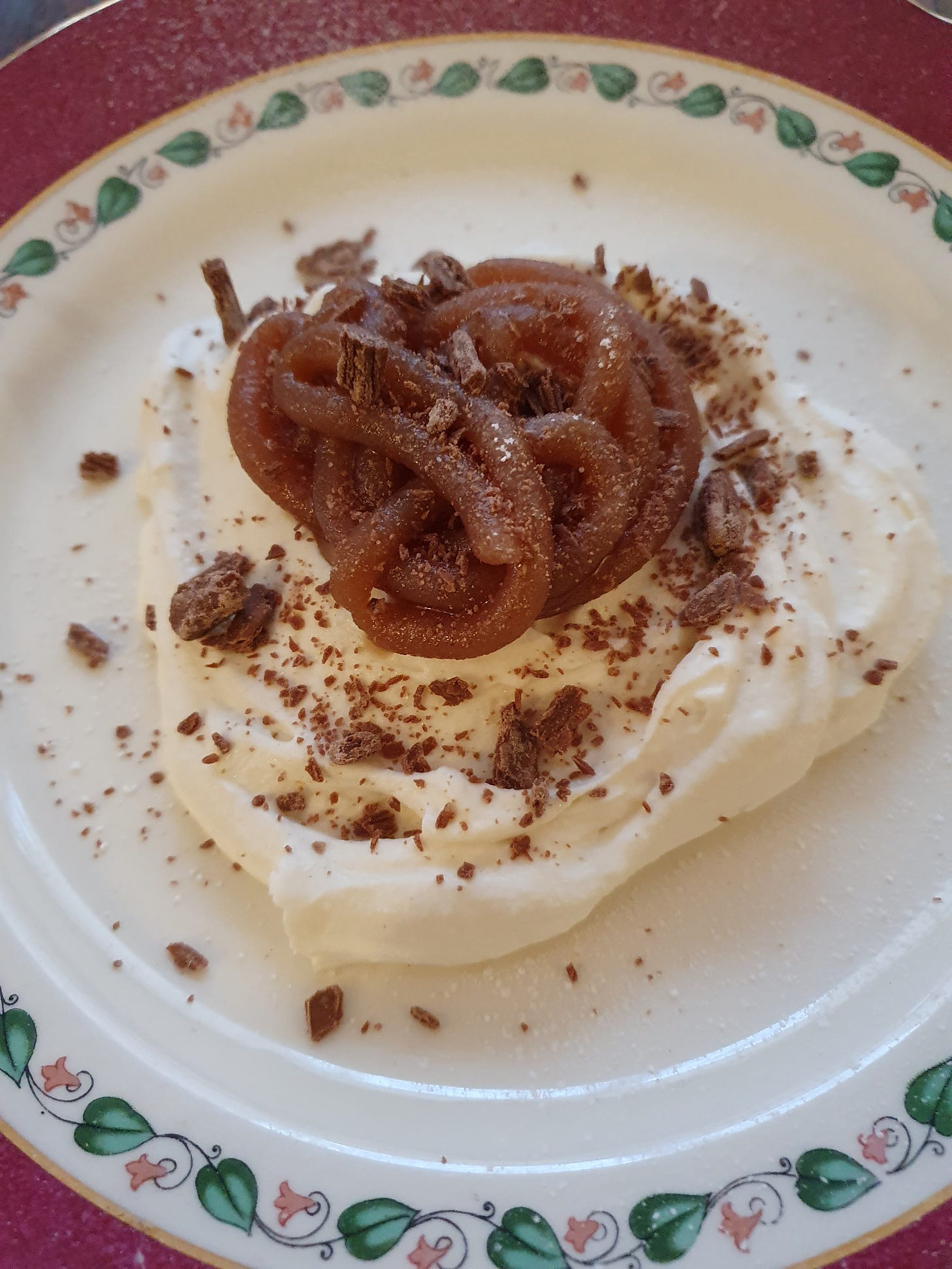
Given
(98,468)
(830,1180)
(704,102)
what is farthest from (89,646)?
(704,102)

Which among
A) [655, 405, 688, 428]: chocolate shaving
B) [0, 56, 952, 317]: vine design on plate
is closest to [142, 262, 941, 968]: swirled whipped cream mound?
[655, 405, 688, 428]: chocolate shaving

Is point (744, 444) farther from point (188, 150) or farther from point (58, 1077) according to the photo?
point (58, 1077)

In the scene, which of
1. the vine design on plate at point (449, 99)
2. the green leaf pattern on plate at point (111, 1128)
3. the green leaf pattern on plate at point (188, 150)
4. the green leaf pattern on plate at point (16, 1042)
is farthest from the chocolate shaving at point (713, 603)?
the green leaf pattern on plate at point (188, 150)

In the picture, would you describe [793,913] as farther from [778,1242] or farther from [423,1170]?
[423,1170]

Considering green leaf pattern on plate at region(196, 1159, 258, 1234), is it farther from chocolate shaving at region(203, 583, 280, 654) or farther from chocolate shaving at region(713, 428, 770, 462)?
chocolate shaving at region(713, 428, 770, 462)

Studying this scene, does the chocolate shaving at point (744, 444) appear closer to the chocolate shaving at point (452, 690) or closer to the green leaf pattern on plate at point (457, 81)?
the chocolate shaving at point (452, 690)

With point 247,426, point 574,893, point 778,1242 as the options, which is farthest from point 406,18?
point 778,1242
